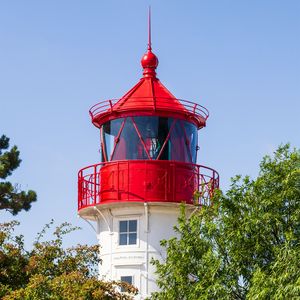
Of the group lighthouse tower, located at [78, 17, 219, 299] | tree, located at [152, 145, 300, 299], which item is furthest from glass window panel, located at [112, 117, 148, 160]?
tree, located at [152, 145, 300, 299]

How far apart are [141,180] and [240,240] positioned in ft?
27.2

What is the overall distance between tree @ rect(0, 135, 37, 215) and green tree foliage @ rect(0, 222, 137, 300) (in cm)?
551

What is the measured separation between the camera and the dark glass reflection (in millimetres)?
39844

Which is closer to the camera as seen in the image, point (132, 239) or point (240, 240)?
point (240, 240)

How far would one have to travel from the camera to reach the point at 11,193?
40.8 m

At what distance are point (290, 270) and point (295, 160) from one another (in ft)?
13.7

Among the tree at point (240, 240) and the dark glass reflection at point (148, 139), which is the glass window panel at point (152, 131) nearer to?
the dark glass reflection at point (148, 139)

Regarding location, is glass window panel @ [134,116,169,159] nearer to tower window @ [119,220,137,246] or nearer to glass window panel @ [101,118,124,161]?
glass window panel @ [101,118,124,161]

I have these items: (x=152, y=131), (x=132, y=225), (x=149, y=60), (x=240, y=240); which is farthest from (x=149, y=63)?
(x=240, y=240)

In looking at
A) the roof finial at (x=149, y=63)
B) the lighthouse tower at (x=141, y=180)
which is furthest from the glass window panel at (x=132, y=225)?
the roof finial at (x=149, y=63)

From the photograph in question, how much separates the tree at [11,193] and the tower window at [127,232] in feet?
12.8

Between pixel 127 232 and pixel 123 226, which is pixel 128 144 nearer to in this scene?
pixel 123 226

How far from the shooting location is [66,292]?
31.8 meters

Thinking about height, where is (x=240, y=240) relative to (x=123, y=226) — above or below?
below
